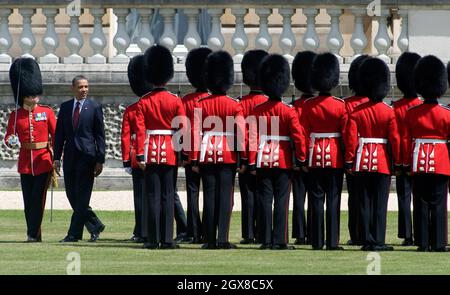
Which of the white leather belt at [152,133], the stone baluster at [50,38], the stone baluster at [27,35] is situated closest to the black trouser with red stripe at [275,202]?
the white leather belt at [152,133]

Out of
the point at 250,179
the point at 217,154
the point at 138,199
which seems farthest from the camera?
the point at 138,199

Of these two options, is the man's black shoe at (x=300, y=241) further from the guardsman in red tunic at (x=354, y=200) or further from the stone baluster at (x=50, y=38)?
the stone baluster at (x=50, y=38)

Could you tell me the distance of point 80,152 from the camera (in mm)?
17234

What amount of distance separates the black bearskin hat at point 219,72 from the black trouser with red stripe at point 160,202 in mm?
747

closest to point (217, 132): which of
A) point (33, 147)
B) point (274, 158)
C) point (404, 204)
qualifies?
point (274, 158)

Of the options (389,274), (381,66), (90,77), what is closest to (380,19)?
(90,77)

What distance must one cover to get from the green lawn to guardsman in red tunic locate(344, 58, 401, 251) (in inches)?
10.1

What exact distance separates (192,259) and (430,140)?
7.25 feet

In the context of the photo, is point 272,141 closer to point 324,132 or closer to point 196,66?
point 324,132

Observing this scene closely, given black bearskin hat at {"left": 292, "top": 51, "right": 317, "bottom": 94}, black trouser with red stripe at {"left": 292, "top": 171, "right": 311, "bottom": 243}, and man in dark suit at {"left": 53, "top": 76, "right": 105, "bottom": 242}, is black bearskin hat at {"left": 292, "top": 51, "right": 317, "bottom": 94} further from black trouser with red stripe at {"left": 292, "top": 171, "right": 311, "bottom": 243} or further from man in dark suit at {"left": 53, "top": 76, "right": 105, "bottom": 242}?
man in dark suit at {"left": 53, "top": 76, "right": 105, "bottom": 242}

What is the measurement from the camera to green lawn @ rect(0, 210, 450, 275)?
568 inches

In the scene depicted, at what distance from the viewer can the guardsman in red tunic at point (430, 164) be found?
1627cm

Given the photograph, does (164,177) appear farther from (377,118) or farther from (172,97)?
(377,118)

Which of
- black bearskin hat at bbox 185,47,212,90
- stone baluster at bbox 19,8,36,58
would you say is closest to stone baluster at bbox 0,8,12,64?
stone baluster at bbox 19,8,36,58
